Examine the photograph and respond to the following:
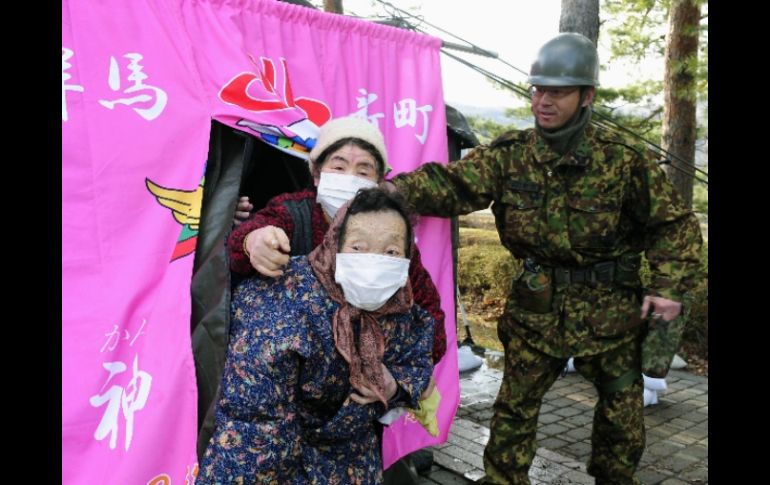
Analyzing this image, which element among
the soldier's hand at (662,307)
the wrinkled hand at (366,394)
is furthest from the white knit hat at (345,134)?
the soldier's hand at (662,307)

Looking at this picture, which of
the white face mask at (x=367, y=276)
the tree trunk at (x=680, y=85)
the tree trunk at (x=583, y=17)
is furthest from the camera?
the tree trunk at (x=680, y=85)

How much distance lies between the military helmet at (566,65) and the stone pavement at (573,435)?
7.85 ft

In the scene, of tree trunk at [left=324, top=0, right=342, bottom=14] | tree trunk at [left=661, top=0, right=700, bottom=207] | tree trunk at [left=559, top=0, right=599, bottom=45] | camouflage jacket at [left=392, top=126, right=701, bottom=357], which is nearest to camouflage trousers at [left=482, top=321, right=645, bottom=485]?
camouflage jacket at [left=392, top=126, right=701, bottom=357]

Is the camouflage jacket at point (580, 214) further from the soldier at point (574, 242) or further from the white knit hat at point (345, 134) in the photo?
the white knit hat at point (345, 134)

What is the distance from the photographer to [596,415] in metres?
3.41

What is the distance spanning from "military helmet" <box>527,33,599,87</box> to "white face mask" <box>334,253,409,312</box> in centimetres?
152

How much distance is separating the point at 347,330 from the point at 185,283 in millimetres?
781

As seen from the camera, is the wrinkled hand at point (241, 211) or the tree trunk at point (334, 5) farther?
the tree trunk at point (334, 5)

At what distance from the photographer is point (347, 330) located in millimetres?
2162

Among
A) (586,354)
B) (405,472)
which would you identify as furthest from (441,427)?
(586,354)

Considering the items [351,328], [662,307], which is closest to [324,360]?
[351,328]

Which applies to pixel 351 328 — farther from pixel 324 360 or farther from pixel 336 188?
pixel 336 188

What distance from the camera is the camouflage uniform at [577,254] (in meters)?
3.18

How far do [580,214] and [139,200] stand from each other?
210 centimetres
